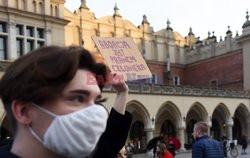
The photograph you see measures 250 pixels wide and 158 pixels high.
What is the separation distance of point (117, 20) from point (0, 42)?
40.7 ft

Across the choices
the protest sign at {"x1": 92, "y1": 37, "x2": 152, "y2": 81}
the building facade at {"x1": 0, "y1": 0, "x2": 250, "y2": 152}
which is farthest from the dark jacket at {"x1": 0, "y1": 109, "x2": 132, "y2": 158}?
the building facade at {"x1": 0, "y1": 0, "x2": 250, "y2": 152}

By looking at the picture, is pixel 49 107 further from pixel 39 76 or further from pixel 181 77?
pixel 181 77

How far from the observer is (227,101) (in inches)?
1123

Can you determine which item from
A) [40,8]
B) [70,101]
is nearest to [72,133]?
[70,101]

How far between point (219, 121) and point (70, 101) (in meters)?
31.0

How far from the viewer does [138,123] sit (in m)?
26.9

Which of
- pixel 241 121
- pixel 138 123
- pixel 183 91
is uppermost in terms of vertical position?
pixel 183 91

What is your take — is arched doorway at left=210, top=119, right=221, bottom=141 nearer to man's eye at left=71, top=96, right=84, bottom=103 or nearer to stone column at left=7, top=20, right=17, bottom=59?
stone column at left=7, top=20, right=17, bottom=59

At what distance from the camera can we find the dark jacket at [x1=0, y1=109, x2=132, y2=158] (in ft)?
6.41

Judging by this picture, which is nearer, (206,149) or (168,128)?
(206,149)

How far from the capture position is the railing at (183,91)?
2328 cm

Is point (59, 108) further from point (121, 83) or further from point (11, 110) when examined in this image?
point (121, 83)

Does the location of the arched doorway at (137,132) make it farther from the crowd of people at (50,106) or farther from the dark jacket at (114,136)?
the crowd of people at (50,106)

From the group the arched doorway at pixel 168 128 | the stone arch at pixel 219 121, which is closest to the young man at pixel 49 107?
the arched doorway at pixel 168 128
